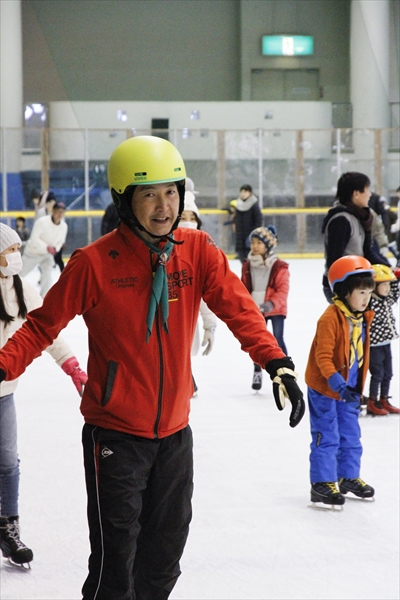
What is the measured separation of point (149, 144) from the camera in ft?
7.85

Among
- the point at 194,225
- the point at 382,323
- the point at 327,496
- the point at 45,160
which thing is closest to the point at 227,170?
the point at 45,160

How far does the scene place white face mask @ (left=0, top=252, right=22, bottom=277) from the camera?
11.0ft

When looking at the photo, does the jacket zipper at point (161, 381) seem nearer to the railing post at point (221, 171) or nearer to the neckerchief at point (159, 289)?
the neckerchief at point (159, 289)

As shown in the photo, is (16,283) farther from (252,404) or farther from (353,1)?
(353,1)

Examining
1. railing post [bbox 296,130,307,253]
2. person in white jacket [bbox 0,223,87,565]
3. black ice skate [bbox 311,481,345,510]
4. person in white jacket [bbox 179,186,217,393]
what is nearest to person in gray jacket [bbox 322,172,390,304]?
person in white jacket [bbox 179,186,217,393]

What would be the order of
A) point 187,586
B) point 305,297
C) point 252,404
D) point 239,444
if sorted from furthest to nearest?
1. point 305,297
2. point 252,404
3. point 239,444
4. point 187,586

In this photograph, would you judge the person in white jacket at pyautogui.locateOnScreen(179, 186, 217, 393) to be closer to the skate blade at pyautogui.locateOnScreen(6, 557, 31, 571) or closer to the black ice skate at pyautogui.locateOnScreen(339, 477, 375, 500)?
the black ice skate at pyautogui.locateOnScreen(339, 477, 375, 500)

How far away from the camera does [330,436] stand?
4.03 m

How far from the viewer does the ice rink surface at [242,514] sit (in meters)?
3.25

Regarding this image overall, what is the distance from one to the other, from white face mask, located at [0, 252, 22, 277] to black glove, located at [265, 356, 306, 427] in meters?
1.39

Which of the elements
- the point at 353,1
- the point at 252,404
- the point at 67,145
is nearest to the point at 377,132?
the point at 353,1

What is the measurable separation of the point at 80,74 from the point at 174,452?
889 inches

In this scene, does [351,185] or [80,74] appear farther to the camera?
[80,74]

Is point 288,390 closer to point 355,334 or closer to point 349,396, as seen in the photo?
point 349,396
